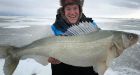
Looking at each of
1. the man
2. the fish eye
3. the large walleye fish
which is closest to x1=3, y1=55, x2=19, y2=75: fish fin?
the large walleye fish

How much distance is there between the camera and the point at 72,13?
424 cm

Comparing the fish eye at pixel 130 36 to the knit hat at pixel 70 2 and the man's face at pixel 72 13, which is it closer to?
the man's face at pixel 72 13

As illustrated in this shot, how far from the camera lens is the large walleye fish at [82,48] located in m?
3.48

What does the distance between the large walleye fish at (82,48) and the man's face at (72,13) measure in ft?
2.50

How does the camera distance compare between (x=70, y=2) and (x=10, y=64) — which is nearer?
(x=10, y=64)

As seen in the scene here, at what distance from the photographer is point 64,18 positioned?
14.6 feet

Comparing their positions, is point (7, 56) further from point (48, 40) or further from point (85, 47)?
point (85, 47)

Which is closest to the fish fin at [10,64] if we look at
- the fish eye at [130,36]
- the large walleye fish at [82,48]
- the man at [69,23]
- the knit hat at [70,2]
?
the large walleye fish at [82,48]

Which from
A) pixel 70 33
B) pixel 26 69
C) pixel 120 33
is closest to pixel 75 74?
pixel 70 33

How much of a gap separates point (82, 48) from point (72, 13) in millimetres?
913

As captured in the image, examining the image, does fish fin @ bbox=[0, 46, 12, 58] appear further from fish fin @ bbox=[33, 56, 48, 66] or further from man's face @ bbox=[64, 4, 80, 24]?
man's face @ bbox=[64, 4, 80, 24]

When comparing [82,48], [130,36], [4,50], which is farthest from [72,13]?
[4,50]

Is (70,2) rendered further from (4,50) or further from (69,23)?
(4,50)

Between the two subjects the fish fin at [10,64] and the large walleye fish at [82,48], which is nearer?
the large walleye fish at [82,48]
